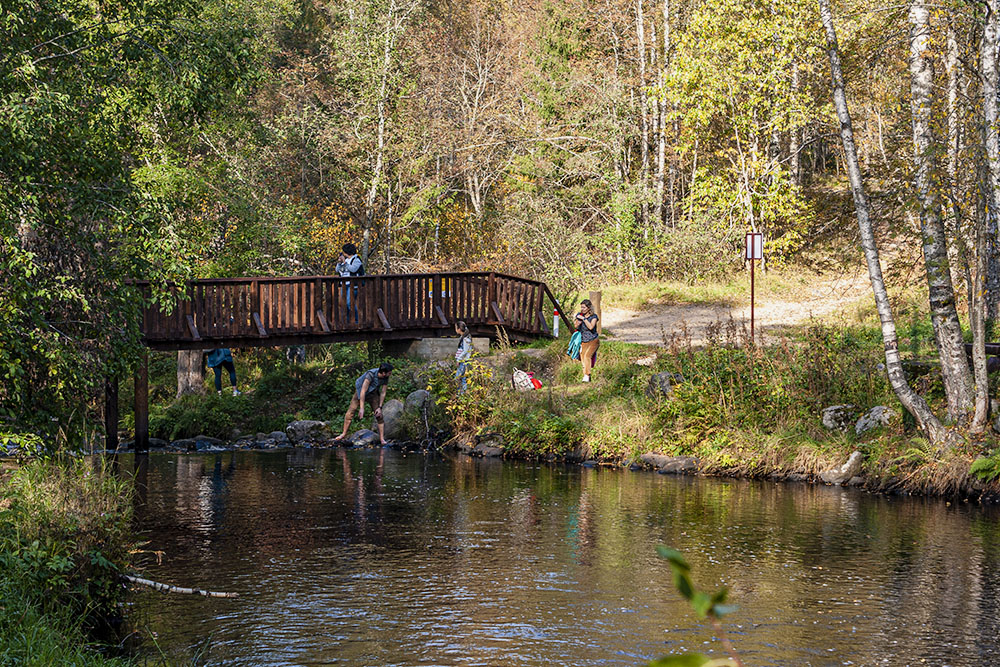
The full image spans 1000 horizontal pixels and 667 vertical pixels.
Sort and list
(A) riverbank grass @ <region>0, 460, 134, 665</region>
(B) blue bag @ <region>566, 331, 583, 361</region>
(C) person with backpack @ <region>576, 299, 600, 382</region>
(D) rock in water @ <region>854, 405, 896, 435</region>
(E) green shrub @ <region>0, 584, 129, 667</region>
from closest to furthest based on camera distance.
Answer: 1. (E) green shrub @ <region>0, 584, 129, 667</region>
2. (A) riverbank grass @ <region>0, 460, 134, 665</region>
3. (D) rock in water @ <region>854, 405, 896, 435</region>
4. (C) person with backpack @ <region>576, 299, 600, 382</region>
5. (B) blue bag @ <region>566, 331, 583, 361</region>

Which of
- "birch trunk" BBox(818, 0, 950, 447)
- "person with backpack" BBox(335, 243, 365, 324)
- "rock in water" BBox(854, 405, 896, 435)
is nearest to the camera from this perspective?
"birch trunk" BBox(818, 0, 950, 447)

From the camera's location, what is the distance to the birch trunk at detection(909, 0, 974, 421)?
14.2 meters

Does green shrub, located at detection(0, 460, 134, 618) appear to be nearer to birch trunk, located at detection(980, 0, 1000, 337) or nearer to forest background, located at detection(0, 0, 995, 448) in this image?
forest background, located at detection(0, 0, 995, 448)

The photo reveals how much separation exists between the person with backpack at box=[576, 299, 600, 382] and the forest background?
17.0 feet

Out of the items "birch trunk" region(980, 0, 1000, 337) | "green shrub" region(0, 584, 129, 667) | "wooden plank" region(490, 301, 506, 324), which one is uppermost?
"birch trunk" region(980, 0, 1000, 337)

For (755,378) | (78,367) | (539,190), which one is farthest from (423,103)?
(78,367)

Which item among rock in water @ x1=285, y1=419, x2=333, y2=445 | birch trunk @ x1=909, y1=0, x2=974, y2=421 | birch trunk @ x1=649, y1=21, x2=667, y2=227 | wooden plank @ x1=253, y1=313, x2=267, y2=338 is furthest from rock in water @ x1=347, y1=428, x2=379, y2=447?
birch trunk @ x1=649, y1=21, x2=667, y2=227

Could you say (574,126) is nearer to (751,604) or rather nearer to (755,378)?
(755,378)

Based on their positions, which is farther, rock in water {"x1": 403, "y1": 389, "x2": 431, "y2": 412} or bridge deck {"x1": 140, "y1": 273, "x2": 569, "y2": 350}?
rock in water {"x1": 403, "y1": 389, "x2": 431, "y2": 412}

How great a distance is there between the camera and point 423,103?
32.7m

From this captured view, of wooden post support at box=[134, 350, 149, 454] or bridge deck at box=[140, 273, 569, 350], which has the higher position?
bridge deck at box=[140, 273, 569, 350]

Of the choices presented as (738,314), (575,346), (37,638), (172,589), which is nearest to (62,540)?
(172,589)

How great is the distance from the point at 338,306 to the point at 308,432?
95.7 inches

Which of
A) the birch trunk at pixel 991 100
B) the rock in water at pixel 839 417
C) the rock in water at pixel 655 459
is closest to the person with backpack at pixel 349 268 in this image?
the rock in water at pixel 655 459
